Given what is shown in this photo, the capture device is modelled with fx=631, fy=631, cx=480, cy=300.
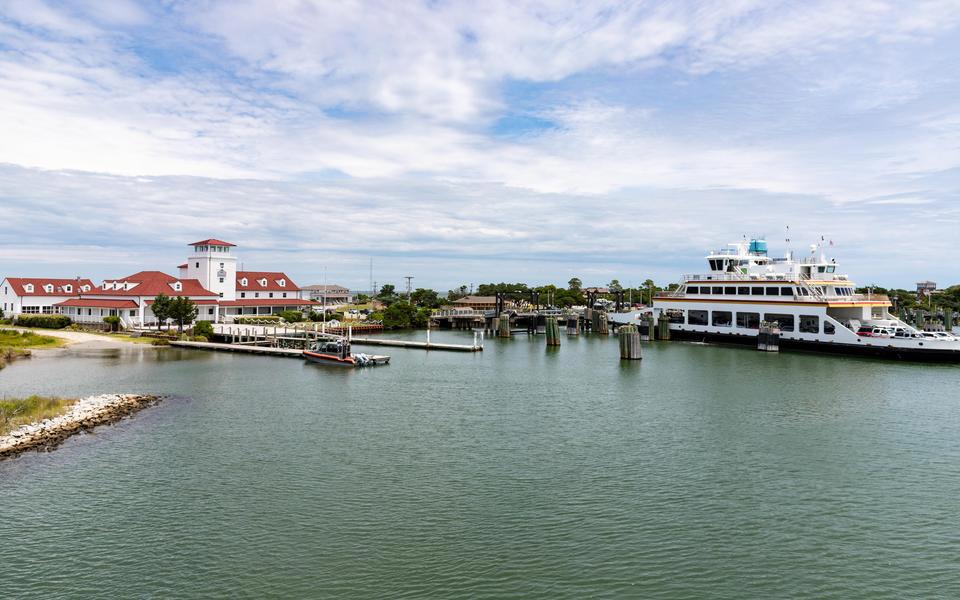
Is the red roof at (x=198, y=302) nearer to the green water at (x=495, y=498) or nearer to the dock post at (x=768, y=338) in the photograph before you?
the green water at (x=495, y=498)

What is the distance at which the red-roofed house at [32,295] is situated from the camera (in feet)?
250

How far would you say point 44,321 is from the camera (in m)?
71.1

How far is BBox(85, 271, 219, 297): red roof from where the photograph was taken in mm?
74125

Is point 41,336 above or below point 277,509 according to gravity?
above

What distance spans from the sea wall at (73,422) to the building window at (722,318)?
5650 cm

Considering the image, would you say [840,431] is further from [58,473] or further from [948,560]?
[58,473]

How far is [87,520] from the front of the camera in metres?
18.0

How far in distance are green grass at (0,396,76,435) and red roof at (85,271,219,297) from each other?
1798 inches

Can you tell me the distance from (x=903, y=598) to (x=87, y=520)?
A: 836 inches

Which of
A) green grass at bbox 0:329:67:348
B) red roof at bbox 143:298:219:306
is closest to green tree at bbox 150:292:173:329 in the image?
red roof at bbox 143:298:219:306

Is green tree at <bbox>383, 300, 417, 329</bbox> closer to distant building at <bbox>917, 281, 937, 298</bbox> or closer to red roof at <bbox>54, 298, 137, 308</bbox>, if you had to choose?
red roof at <bbox>54, 298, 137, 308</bbox>

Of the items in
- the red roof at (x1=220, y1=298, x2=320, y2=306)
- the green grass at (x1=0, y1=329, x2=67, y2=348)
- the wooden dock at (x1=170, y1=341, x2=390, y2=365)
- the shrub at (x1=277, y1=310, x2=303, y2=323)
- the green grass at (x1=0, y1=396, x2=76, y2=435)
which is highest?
the red roof at (x1=220, y1=298, x2=320, y2=306)

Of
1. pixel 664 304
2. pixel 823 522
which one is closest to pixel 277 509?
pixel 823 522

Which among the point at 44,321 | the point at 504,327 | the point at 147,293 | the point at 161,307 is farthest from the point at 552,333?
the point at 44,321
